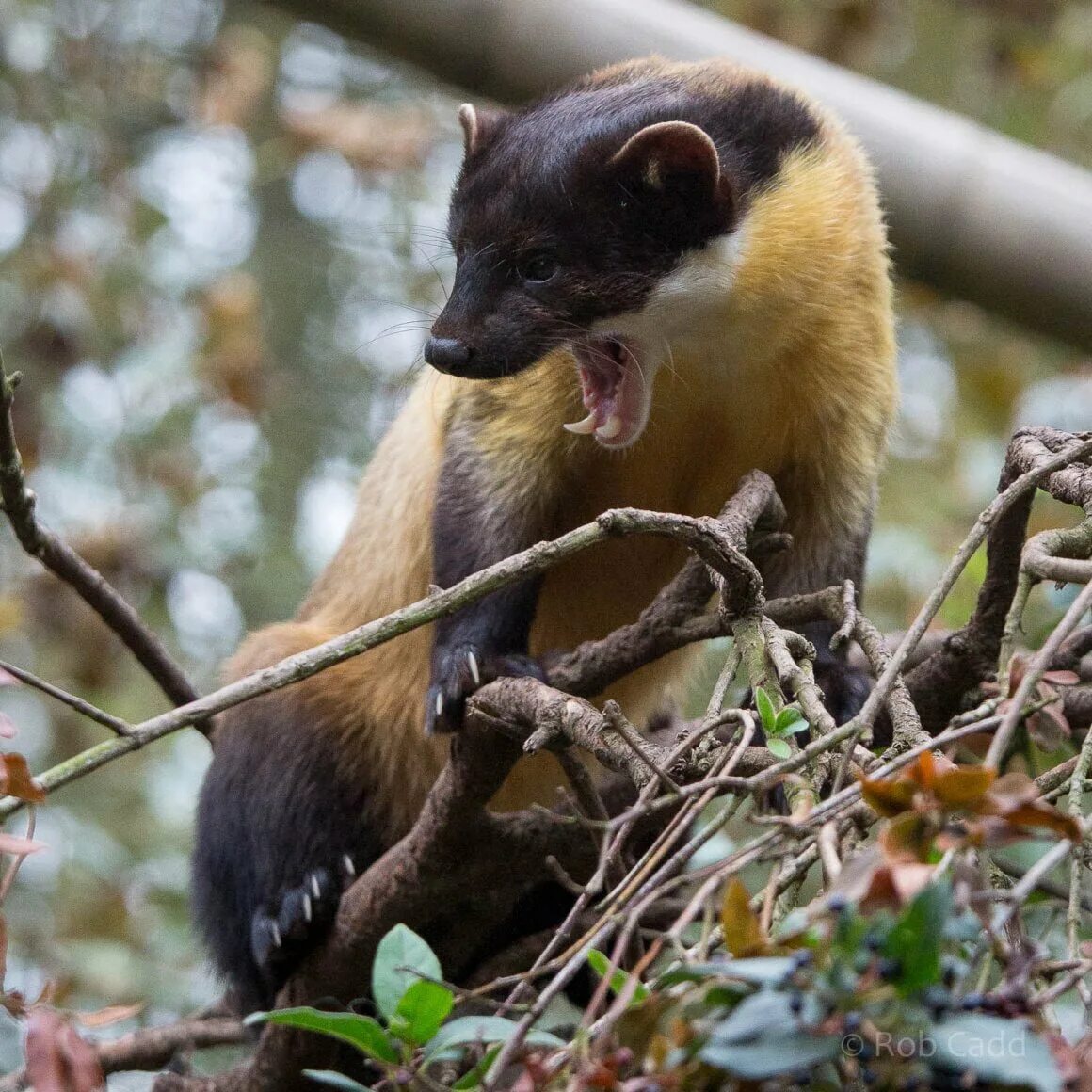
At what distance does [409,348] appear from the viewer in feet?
23.8

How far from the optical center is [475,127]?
350 cm

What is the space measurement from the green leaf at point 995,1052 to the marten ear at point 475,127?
2624mm

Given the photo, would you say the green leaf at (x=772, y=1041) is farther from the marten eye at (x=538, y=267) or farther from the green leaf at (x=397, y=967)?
the marten eye at (x=538, y=267)

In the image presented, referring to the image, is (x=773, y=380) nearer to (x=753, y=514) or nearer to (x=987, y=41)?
(x=753, y=514)

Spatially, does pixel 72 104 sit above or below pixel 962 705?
below

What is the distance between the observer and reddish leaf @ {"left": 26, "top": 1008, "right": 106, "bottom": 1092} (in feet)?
5.65

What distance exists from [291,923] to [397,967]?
1804 mm

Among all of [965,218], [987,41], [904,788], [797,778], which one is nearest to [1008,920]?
[904,788]

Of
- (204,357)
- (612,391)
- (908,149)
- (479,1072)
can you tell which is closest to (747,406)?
(612,391)

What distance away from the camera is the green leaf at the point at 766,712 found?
1931 millimetres

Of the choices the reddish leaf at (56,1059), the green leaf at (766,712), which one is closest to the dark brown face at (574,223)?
the green leaf at (766,712)

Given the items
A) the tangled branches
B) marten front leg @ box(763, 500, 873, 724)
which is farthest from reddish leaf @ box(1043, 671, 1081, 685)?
marten front leg @ box(763, 500, 873, 724)

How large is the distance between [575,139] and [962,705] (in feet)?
4.64

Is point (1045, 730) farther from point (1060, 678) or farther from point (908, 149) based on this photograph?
point (908, 149)
